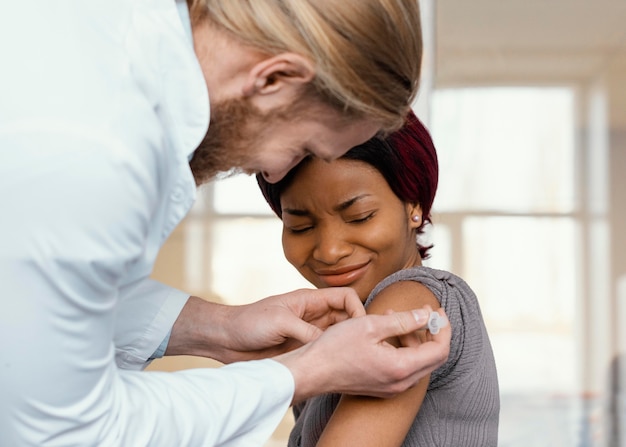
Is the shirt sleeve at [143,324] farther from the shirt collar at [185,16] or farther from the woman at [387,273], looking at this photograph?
the shirt collar at [185,16]

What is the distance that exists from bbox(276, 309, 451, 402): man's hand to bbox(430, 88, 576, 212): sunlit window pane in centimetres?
227

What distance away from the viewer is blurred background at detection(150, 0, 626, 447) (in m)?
3.35

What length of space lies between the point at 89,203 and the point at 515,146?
8.88 feet

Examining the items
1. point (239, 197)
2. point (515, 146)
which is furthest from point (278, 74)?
point (239, 197)

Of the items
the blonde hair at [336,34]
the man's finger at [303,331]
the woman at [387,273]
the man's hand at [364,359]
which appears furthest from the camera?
the man's finger at [303,331]

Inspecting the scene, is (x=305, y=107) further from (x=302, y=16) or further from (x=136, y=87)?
(x=136, y=87)

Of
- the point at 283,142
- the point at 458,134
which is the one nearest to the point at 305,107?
the point at 283,142

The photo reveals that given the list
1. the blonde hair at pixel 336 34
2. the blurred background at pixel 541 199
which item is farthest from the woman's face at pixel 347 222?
the blurred background at pixel 541 199

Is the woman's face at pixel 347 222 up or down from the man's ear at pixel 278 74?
down

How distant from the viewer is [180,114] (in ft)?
3.43

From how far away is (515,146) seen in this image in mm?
3418

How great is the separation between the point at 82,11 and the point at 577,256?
8.93 feet

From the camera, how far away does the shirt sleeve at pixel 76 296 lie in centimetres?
89

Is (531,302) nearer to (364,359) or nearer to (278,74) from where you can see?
(364,359)
